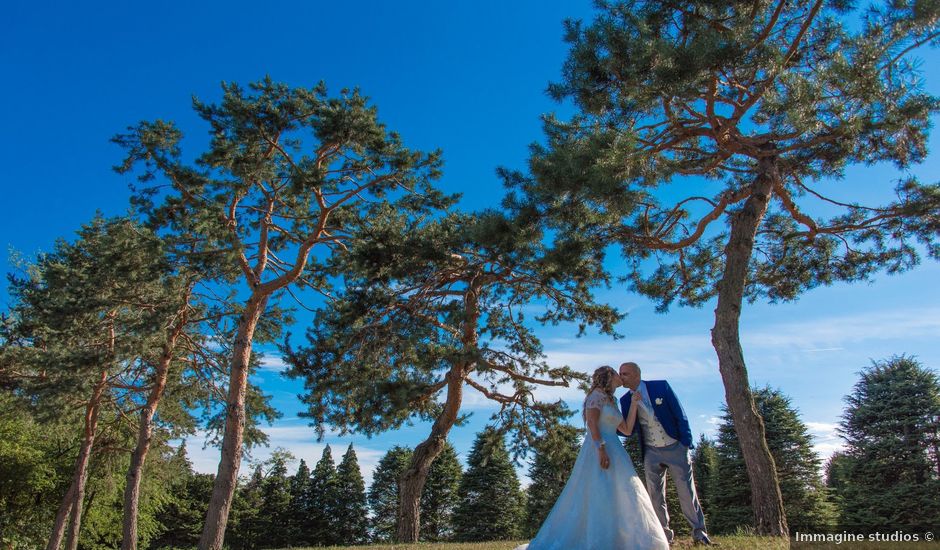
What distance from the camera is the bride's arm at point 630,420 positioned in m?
6.12

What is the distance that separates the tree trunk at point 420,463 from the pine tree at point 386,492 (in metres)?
32.9

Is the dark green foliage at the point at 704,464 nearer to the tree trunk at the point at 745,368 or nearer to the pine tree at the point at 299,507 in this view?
the tree trunk at the point at 745,368

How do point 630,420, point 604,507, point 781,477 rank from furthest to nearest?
point 781,477
point 630,420
point 604,507

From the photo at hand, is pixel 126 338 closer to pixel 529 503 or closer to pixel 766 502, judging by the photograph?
pixel 766 502

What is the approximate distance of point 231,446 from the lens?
12938 millimetres

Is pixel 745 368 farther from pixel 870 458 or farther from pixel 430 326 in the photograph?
pixel 870 458

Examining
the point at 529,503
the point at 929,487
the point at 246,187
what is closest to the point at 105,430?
the point at 246,187

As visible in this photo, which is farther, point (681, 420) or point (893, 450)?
point (893, 450)

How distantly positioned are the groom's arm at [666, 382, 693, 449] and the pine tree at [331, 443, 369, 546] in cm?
4311

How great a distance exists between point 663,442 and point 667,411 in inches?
13.0

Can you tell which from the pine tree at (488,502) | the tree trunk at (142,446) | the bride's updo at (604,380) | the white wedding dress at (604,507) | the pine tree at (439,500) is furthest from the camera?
the pine tree at (439,500)

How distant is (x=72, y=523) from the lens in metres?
21.6

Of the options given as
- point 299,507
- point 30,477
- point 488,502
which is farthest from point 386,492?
point 30,477

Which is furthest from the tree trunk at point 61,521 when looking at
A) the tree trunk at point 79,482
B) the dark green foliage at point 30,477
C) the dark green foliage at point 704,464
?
the dark green foliage at point 704,464
